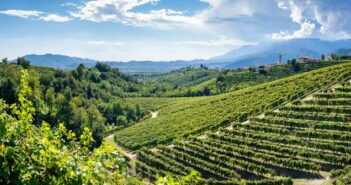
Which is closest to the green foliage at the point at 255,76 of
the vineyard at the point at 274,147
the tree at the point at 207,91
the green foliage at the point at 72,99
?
the tree at the point at 207,91

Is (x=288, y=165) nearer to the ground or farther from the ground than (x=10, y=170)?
nearer to the ground

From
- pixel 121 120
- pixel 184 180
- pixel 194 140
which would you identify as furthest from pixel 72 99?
pixel 184 180

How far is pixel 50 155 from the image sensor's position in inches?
340

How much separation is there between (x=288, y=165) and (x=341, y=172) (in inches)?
295

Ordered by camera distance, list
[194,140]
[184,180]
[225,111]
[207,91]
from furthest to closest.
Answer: [207,91] → [225,111] → [194,140] → [184,180]

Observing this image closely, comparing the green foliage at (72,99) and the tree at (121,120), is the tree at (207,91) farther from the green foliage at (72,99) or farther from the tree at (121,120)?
the tree at (121,120)

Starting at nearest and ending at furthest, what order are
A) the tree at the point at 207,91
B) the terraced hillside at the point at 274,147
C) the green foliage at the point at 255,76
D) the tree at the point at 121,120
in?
1. the terraced hillside at the point at 274,147
2. the tree at the point at 121,120
3. the green foliage at the point at 255,76
4. the tree at the point at 207,91

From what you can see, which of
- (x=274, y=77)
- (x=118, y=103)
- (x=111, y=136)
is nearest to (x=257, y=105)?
(x=111, y=136)

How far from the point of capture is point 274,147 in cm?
5647

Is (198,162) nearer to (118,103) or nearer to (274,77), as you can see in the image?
(118,103)

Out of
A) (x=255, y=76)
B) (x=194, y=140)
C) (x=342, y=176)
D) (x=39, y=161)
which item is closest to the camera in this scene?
(x=39, y=161)

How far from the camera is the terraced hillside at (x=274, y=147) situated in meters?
51.1

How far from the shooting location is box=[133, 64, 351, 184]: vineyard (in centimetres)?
5081

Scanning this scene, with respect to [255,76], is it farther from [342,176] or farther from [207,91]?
[342,176]
